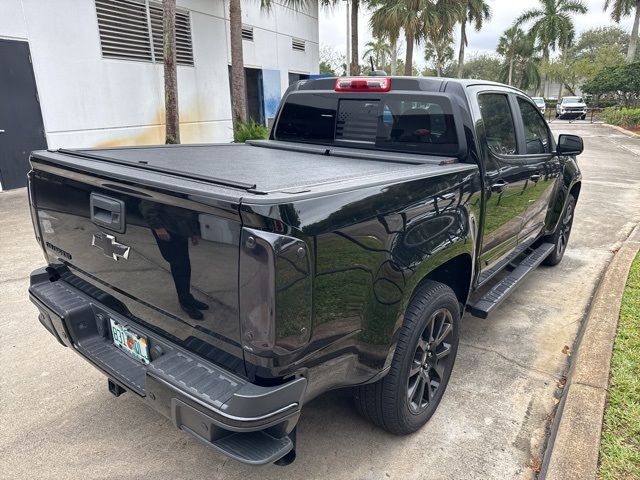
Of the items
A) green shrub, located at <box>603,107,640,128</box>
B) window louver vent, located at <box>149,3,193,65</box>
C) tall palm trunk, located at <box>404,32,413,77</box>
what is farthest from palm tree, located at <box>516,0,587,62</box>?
window louver vent, located at <box>149,3,193,65</box>

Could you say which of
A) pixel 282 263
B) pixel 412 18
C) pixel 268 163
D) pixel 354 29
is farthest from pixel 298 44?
pixel 282 263

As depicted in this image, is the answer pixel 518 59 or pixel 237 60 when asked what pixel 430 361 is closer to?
pixel 237 60

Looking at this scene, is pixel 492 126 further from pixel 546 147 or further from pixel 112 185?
pixel 112 185

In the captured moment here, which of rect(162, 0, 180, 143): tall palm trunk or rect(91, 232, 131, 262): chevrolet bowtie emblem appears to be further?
rect(162, 0, 180, 143): tall palm trunk

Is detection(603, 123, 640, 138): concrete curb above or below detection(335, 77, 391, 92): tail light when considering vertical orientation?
below

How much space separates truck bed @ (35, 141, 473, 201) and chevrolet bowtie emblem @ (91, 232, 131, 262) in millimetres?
309

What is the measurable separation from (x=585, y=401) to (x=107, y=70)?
10.3m

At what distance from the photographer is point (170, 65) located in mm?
9320

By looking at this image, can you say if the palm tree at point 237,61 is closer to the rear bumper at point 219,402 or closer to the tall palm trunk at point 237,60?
the tall palm trunk at point 237,60

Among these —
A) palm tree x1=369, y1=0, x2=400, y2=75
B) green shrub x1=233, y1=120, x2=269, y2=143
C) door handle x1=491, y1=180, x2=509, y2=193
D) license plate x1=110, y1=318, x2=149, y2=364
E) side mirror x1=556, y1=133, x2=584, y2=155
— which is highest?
palm tree x1=369, y1=0, x2=400, y2=75

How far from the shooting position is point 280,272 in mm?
1601

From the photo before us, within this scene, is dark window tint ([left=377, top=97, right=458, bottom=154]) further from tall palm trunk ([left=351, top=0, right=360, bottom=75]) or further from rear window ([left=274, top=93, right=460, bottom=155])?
tall palm trunk ([left=351, top=0, right=360, bottom=75])

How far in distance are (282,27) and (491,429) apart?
1581cm

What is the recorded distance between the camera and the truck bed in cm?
→ 192
